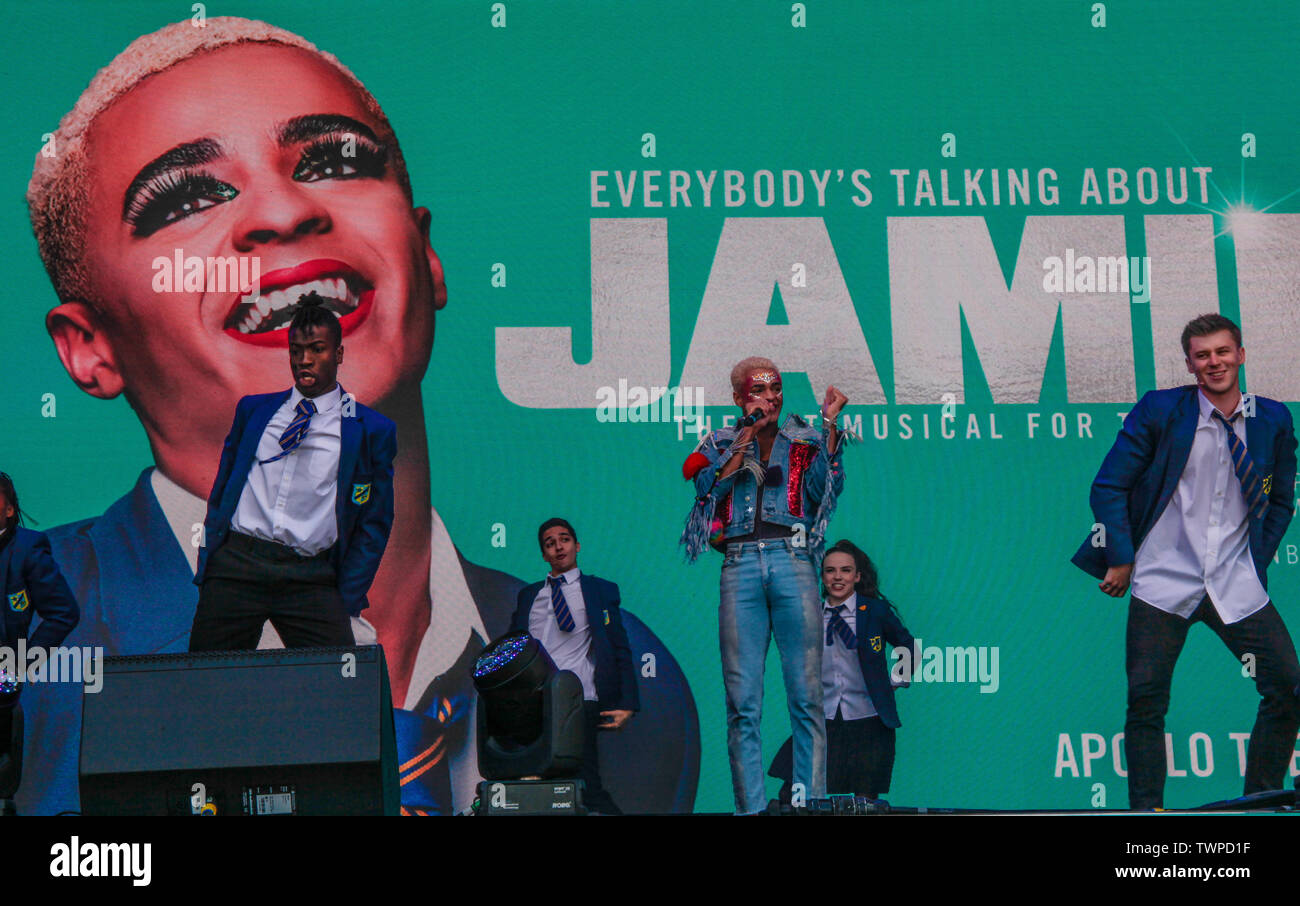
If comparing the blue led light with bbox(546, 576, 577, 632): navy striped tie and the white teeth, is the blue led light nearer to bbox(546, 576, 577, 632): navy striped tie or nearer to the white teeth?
bbox(546, 576, 577, 632): navy striped tie

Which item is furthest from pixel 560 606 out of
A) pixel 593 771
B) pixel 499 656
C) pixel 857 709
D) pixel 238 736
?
pixel 238 736

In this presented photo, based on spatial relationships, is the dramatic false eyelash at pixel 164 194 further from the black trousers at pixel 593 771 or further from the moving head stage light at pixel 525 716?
the moving head stage light at pixel 525 716

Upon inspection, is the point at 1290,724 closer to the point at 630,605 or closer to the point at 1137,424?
the point at 1137,424

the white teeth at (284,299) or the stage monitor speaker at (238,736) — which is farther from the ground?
the white teeth at (284,299)

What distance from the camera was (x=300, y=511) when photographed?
4.66m

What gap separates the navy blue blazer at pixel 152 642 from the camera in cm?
567

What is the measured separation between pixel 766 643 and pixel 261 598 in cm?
155

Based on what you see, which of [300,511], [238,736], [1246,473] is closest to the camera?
[238,736]

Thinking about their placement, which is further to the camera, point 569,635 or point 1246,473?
point 569,635

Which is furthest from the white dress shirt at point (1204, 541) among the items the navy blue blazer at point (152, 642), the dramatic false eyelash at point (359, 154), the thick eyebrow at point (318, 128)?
the thick eyebrow at point (318, 128)

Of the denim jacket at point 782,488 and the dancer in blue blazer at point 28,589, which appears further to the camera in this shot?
the dancer in blue blazer at point 28,589

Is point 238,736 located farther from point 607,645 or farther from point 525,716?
point 607,645

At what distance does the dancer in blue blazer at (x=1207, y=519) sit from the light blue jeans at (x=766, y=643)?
1224 millimetres

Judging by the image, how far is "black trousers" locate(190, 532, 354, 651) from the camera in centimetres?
451
